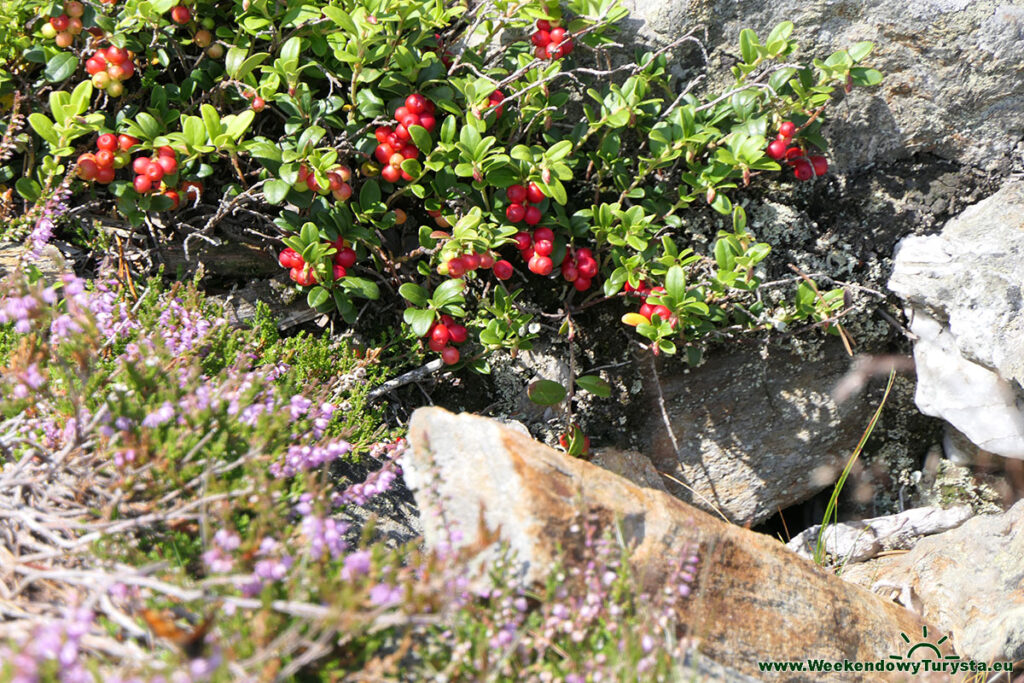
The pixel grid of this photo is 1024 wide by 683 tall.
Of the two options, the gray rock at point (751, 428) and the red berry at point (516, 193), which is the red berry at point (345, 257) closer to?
the red berry at point (516, 193)

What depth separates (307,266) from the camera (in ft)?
10.00

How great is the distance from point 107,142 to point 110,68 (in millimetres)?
295

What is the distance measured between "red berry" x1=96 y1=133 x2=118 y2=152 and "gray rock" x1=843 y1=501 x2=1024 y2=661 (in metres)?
3.27

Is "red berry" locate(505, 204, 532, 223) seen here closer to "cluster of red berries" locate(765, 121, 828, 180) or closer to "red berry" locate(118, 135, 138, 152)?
"cluster of red berries" locate(765, 121, 828, 180)

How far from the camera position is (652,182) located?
11.4ft

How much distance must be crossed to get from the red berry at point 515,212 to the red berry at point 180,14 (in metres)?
1.39

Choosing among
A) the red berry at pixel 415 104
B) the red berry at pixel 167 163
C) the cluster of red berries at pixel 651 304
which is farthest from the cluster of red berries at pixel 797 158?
the red berry at pixel 167 163

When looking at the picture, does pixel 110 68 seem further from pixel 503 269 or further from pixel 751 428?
pixel 751 428

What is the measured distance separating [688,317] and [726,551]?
1029 mm

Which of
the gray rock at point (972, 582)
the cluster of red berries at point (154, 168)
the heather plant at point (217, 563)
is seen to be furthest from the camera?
the cluster of red berries at point (154, 168)

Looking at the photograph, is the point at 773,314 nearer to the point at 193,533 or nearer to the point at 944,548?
the point at 944,548

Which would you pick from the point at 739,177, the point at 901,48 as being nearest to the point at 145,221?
the point at 739,177

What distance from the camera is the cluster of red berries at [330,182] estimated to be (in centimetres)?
295

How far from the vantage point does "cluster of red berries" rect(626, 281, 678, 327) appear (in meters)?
3.09
